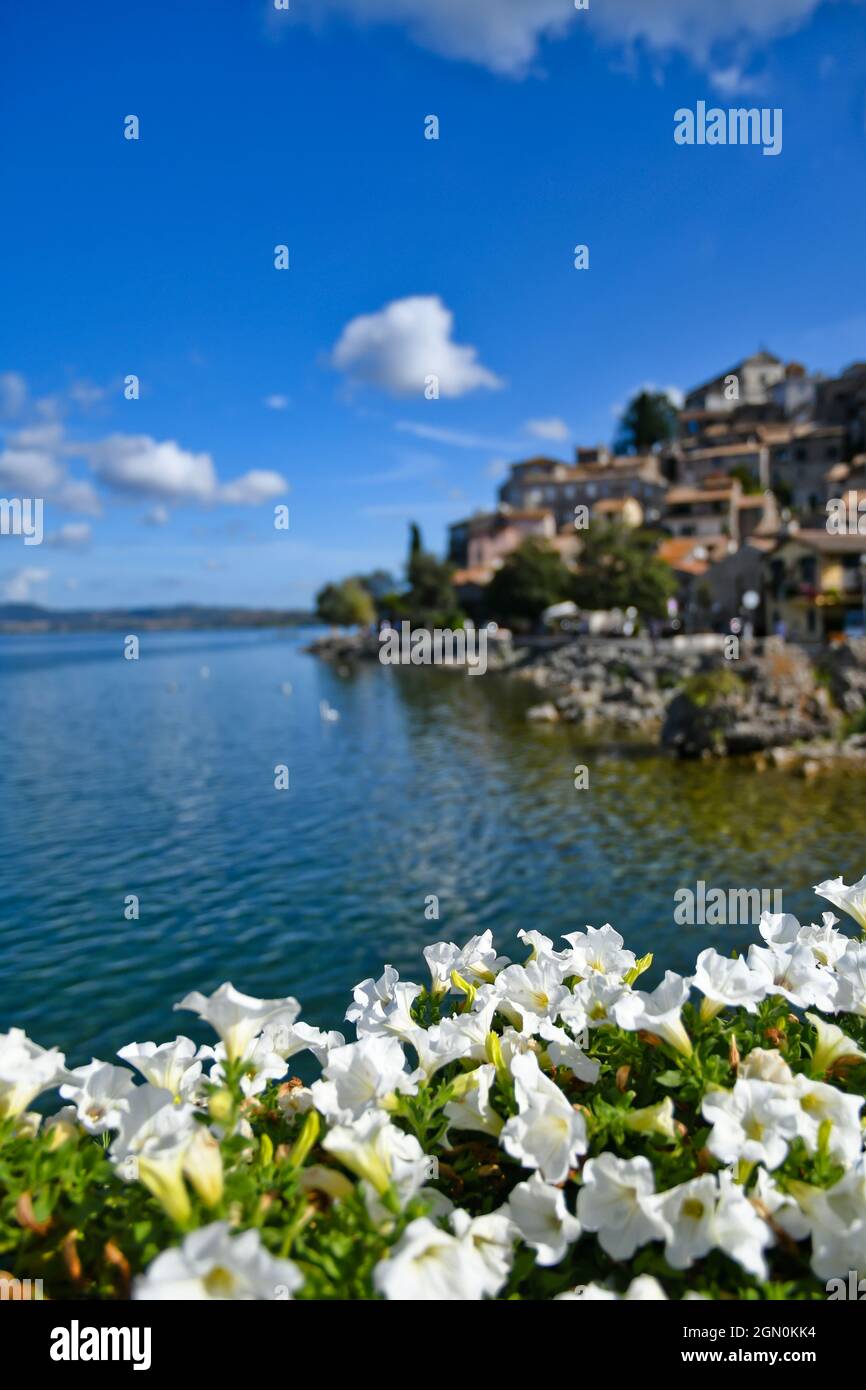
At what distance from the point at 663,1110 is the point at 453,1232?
0.79 m

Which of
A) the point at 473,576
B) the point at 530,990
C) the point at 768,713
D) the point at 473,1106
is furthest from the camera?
the point at 473,576

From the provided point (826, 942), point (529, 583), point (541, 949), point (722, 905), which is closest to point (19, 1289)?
point (541, 949)

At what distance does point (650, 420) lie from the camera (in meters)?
116

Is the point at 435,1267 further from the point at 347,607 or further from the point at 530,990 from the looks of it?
the point at 347,607

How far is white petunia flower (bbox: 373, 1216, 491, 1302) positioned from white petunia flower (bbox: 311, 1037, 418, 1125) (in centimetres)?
64

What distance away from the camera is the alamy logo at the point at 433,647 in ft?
290

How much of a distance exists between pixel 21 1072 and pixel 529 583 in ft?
279

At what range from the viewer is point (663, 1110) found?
9.77 ft

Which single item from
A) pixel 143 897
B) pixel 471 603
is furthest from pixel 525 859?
pixel 471 603

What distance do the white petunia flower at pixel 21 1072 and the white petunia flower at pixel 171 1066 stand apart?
31 centimetres

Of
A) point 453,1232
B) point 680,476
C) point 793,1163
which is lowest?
point 453,1232

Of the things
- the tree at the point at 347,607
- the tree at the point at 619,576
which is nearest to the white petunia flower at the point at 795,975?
the tree at the point at 619,576

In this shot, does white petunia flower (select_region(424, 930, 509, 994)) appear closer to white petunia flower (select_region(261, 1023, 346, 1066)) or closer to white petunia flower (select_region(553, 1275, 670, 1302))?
white petunia flower (select_region(261, 1023, 346, 1066))
